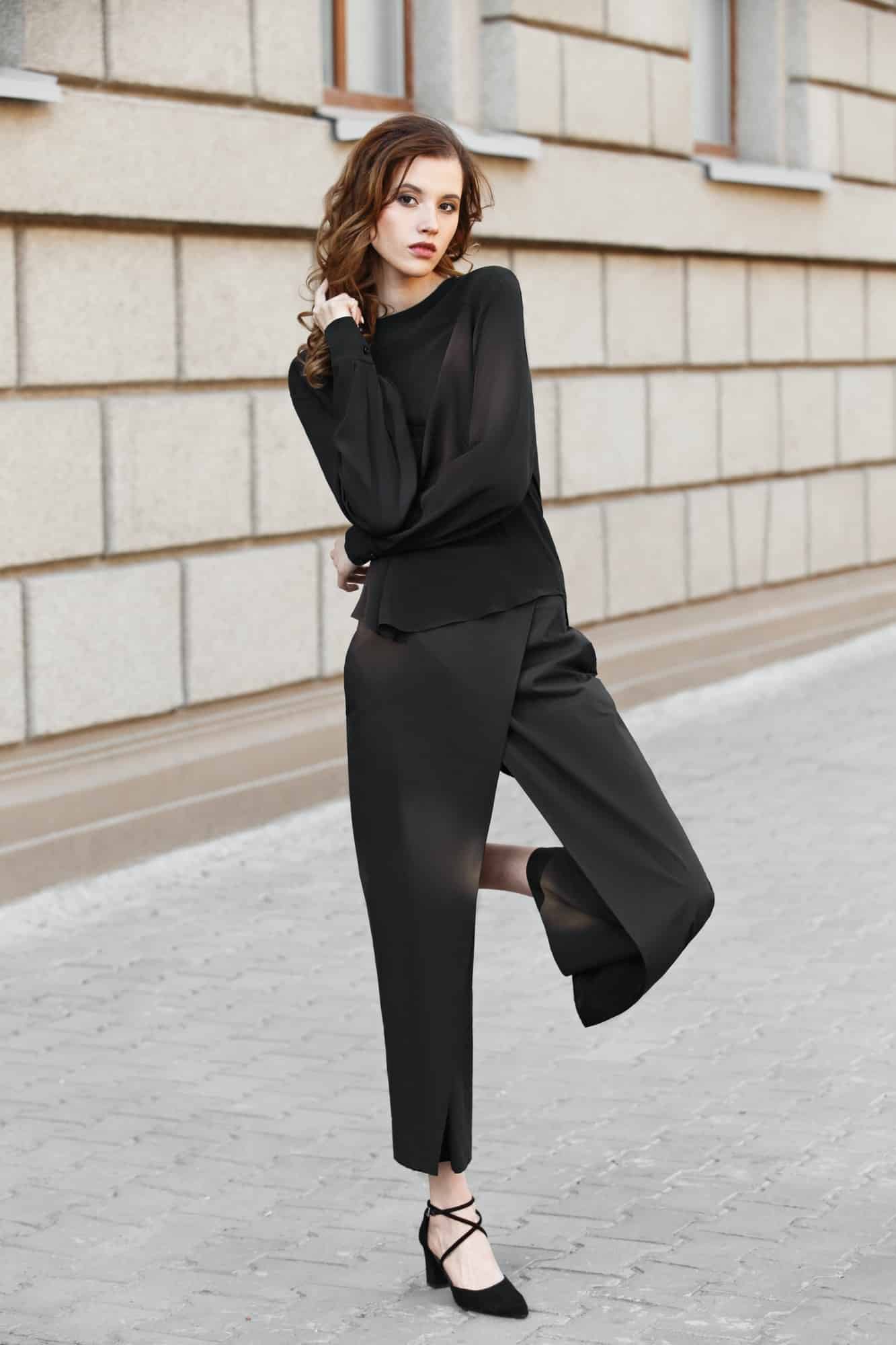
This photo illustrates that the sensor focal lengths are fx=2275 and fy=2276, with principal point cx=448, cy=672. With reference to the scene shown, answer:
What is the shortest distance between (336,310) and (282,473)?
4.73m

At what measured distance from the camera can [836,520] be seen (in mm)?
12906

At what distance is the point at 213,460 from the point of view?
26.1 feet

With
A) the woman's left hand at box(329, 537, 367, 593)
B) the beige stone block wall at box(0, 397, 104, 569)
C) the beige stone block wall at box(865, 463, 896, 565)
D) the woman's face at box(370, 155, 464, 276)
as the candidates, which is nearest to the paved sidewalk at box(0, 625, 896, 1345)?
the beige stone block wall at box(0, 397, 104, 569)

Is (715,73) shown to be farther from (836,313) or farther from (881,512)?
(881,512)

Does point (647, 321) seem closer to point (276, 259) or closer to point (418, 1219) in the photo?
point (276, 259)

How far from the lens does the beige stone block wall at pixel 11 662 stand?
7.03 metres

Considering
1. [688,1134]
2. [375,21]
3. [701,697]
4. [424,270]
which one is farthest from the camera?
[701,697]

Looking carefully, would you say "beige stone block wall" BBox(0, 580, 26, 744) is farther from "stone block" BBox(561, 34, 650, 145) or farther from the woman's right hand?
"stone block" BBox(561, 34, 650, 145)

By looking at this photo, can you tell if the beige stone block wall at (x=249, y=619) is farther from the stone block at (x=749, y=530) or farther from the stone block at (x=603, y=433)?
the stone block at (x=749, y=530)

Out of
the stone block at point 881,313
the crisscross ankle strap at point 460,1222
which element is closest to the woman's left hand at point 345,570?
the crisscross ankle strap at point 460,1222

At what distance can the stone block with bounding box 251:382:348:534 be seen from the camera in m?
8.20

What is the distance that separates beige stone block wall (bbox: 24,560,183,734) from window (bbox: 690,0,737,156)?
5508 mm

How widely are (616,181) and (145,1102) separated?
647cm

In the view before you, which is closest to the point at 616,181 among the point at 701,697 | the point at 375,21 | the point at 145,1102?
the point at 375,21
